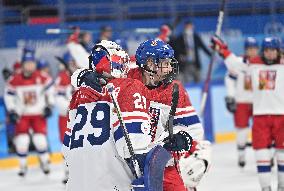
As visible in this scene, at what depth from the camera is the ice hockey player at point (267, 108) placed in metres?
6.94

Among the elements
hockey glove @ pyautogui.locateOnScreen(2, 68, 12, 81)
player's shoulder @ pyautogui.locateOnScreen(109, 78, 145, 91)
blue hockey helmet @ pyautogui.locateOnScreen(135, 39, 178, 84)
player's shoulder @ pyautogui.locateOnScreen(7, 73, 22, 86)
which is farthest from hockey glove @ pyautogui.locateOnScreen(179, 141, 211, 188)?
hockey glove @ pyautogui.locateOnScreen(2, 68, 12, 81)

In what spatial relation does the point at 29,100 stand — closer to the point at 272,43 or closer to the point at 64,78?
the point at 64,78

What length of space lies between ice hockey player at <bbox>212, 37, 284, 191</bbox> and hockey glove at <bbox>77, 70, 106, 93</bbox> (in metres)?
3.49

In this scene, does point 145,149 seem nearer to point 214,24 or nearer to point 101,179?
point 101,179

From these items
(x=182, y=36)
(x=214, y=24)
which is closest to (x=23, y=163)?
(x=182, y=36)

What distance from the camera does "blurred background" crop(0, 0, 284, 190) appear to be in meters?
11.5

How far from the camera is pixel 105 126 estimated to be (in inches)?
137

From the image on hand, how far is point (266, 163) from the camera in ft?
22.8

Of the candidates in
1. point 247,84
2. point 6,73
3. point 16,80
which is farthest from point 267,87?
point 6,73

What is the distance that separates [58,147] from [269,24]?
4592mm

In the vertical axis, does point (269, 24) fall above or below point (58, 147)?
above

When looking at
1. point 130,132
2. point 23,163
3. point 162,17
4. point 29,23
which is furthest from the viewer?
point 162,17

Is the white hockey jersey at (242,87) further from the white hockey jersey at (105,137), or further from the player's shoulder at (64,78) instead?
the white hockey jersey at (105,137)

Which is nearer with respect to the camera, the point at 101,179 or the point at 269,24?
the point at 101,179
